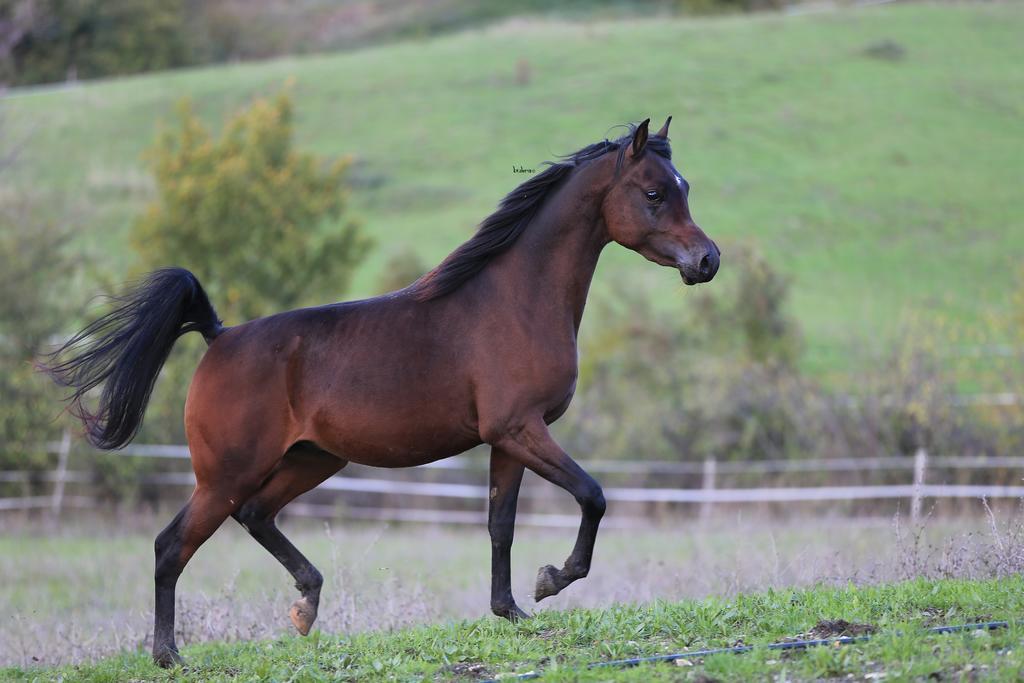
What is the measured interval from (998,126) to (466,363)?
40595mm

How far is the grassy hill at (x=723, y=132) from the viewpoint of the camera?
35094mm

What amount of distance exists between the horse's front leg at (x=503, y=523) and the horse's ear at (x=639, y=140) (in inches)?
69.0

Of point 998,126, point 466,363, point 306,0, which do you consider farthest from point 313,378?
point 306,0

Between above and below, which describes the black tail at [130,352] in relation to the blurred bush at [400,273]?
below

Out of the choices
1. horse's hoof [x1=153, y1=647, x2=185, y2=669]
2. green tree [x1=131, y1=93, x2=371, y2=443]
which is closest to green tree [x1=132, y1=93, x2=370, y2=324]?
green tree [x1=131, y1=93, x2=371, y2=443]

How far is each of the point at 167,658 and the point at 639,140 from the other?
3661 mm

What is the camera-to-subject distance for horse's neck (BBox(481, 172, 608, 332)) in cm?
657

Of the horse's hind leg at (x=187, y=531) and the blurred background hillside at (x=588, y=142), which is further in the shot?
the blurred background hillside at (x=588, y=142)

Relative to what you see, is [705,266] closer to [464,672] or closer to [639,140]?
[639,140]

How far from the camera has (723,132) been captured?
1738 inches

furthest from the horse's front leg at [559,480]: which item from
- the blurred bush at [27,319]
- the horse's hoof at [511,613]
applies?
the blurred bush at [27,319]

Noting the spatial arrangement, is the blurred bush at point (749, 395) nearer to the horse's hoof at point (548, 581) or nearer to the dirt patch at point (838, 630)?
the dirt patch at point (838, 630)

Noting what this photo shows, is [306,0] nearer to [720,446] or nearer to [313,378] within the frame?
[720,446]

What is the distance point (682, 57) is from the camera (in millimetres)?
50062
